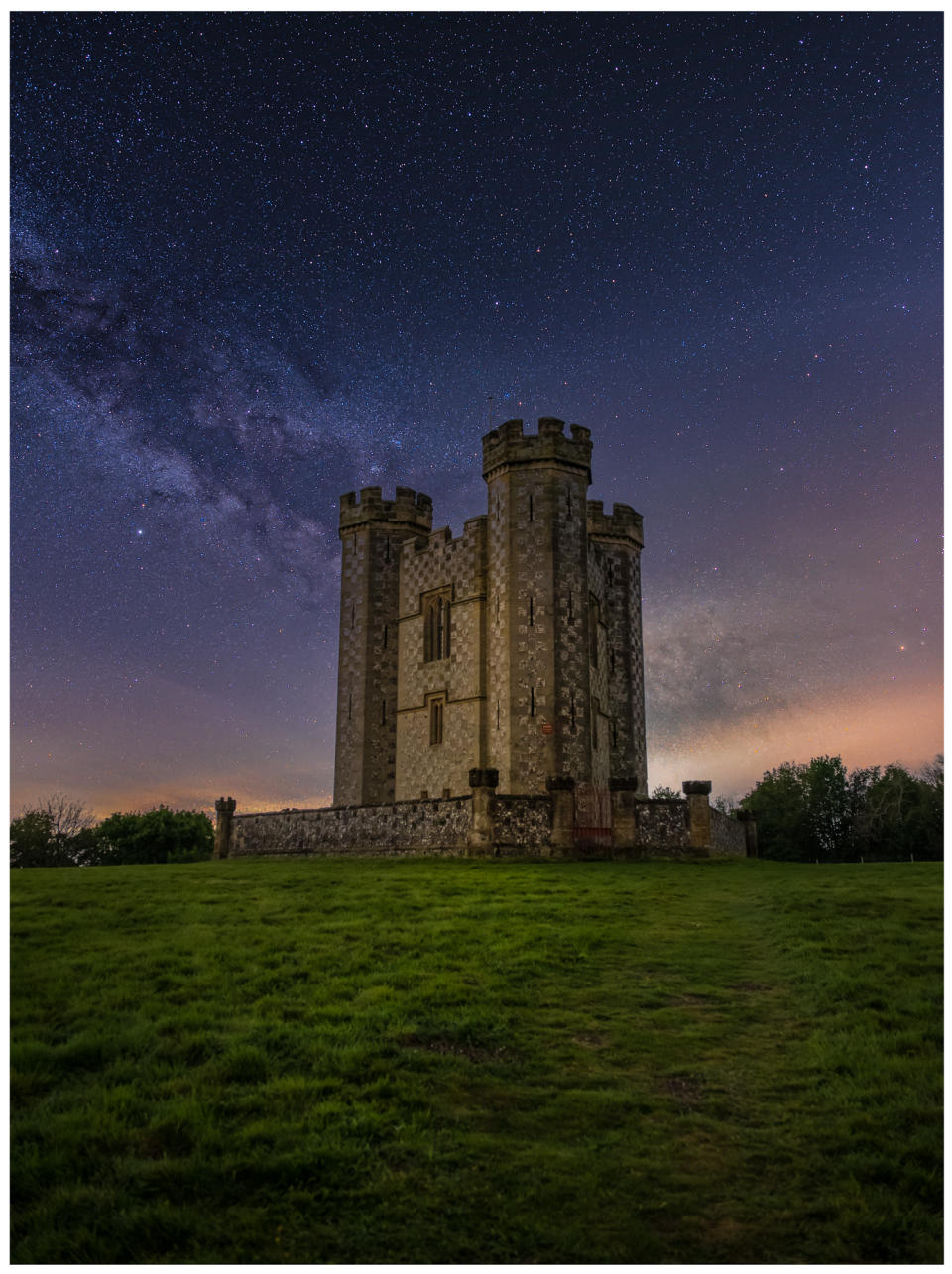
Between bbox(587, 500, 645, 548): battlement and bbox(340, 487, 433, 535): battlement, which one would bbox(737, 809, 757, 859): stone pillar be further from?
bbox(340, 487, 433, 535): battlement

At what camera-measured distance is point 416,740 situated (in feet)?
134

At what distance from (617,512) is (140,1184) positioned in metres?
42.8

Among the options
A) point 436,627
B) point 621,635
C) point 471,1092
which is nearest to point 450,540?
point 436,627

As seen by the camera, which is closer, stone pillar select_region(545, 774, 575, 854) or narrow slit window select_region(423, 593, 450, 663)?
stone pillar select_region(545, 774, 575, 854)

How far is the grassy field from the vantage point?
595 centimetres

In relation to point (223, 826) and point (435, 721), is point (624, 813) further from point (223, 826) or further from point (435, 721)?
point (223, 826)

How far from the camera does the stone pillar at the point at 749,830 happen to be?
36.7 m

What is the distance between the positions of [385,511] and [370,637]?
22.5ft

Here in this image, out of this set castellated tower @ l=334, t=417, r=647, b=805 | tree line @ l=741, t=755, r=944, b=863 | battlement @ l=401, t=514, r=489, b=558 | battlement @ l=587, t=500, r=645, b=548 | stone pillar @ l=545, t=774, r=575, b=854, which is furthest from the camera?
tree line @ l=741, t=755, r=944, b=863

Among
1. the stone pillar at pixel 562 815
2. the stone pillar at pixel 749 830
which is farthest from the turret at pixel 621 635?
the stone pillar at pixel 562 815

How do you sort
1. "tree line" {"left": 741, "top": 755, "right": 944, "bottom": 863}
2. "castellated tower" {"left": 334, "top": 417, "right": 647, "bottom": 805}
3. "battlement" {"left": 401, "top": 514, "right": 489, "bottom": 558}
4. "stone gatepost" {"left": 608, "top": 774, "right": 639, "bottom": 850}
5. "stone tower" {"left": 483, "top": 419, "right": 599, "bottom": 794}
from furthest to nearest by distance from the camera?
"tree line" {"left": 741, "top": 755, "right": 944, "bottom": 863}, "battlement" {"left": 401, "top": 514, "right": 489, "bottom": 558}, "castellated tower" {"left": 334, "top": 417, "right": 647, "bottom": 805}, "stone tower" {"left": 483, "top": 419, "right": 599, "bottom": 794}, "stone gatepost" {"left": 608, "top": 774, "right": 639, "bottom": 850}

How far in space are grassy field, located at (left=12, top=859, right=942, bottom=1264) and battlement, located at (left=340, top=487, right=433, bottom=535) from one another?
3208 cm

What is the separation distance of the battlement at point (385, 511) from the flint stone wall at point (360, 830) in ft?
55.1

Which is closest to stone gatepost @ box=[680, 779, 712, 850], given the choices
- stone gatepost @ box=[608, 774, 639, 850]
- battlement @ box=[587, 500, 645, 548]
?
stone gatepost @ box=[608, 774, 639, 850]
